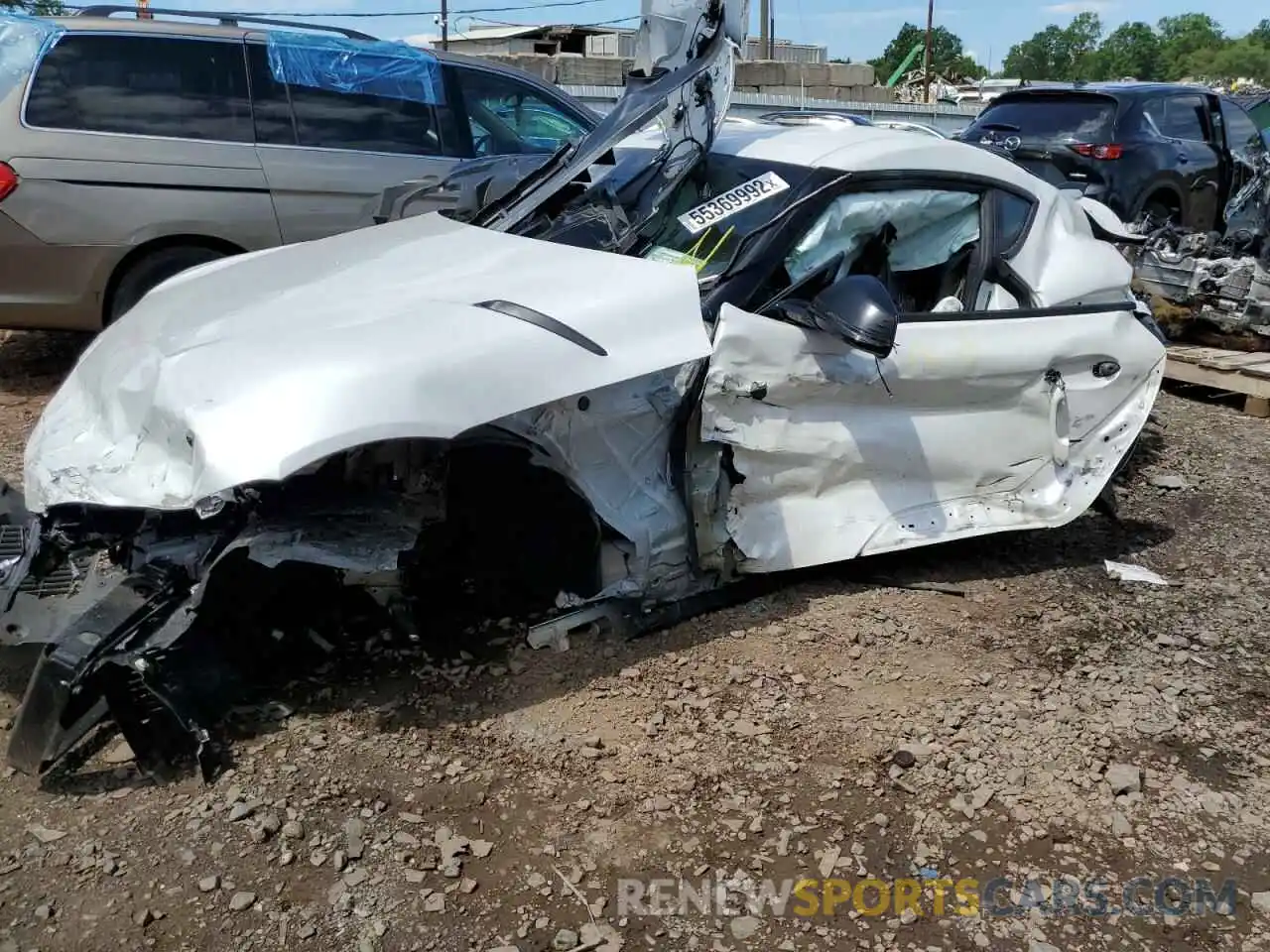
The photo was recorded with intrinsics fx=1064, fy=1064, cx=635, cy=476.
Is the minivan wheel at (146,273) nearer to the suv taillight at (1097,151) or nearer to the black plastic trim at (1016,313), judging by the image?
the black plastic trim at (1016,313)

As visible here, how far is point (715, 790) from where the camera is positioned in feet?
9.34

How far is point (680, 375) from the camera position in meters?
3.31

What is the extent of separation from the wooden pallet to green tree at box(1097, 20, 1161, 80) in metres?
85.3

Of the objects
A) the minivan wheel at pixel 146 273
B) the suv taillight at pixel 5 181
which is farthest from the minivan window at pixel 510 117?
the suv taillight at pixel 5 181

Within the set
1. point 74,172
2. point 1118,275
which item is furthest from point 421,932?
point 74,172

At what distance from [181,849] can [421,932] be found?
647 millimetres

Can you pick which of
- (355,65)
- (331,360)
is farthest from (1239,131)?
(331,360)

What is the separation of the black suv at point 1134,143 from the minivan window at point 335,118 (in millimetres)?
4801

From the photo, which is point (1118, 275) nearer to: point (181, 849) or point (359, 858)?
point (359, 858)

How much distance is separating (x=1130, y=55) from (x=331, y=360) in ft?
310

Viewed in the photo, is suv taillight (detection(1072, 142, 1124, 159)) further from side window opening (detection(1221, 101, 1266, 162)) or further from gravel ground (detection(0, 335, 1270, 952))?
gravel ground (detection(0, 335, 1270, 952))

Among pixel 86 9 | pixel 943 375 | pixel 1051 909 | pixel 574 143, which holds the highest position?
pixel 86 9

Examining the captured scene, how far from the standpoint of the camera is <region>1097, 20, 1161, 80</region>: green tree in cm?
8150

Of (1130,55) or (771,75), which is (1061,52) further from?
(771,75)
